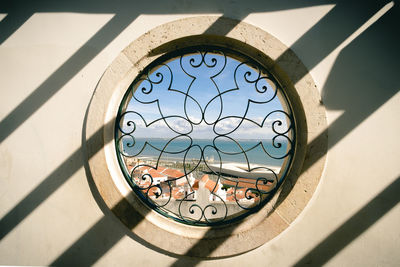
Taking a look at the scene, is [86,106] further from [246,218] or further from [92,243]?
[246,218]

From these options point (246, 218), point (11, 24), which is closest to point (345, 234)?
point (246, 218)

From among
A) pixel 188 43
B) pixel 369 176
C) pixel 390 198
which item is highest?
pixel 188 43

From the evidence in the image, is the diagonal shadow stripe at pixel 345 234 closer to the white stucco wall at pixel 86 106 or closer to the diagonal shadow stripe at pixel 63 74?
the white stucco wall at pixel 86 106

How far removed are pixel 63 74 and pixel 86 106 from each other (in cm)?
40

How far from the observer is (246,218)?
1.79m

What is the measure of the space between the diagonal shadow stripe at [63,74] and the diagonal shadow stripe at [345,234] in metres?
2.83

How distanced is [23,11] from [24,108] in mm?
998

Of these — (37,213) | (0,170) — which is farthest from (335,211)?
(0,170)

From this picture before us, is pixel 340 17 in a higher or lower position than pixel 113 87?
higher

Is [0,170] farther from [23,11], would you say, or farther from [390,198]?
[390,198]

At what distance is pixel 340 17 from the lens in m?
1.78

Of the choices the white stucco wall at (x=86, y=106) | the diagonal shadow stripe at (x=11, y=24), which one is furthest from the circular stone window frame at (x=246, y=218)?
the diagonal shadow stripe at (x=11, y=24)

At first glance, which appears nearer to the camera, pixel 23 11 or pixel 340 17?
pixel 340 17

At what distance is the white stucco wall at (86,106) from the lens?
175 cm
